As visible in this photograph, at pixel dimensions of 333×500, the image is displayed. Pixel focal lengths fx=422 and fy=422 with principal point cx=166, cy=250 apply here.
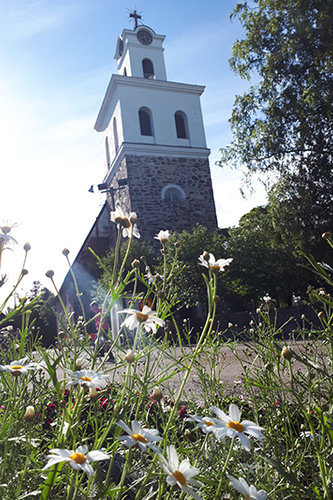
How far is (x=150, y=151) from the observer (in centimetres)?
1725

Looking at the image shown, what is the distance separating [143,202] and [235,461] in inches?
614

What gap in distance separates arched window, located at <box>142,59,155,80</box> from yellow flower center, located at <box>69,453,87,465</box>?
2081cm

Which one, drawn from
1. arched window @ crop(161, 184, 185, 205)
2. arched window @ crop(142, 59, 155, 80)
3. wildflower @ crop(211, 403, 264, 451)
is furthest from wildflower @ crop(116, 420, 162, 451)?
arched window @ crop(142, 59, 155, 80)

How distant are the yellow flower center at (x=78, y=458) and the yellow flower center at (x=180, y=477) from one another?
0.14 meters

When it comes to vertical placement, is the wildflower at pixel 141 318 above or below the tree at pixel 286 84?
below

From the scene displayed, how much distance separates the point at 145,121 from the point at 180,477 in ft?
61.7

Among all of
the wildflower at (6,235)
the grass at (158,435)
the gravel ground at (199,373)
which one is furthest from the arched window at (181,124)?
the wildflower at (6,235)

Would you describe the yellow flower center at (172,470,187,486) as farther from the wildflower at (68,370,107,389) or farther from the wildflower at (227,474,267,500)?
the wildflower at (68,370,107,389)

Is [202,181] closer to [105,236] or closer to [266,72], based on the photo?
[105,236]

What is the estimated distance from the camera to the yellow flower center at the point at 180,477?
644 millimetres

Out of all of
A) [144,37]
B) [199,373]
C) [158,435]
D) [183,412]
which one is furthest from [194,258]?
[144,37]

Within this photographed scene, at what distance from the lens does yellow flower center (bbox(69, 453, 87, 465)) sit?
0.64 m

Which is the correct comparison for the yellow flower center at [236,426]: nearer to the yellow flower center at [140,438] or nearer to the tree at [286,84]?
the yellow flower center at [140,438]

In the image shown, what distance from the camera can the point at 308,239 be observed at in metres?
11.4
